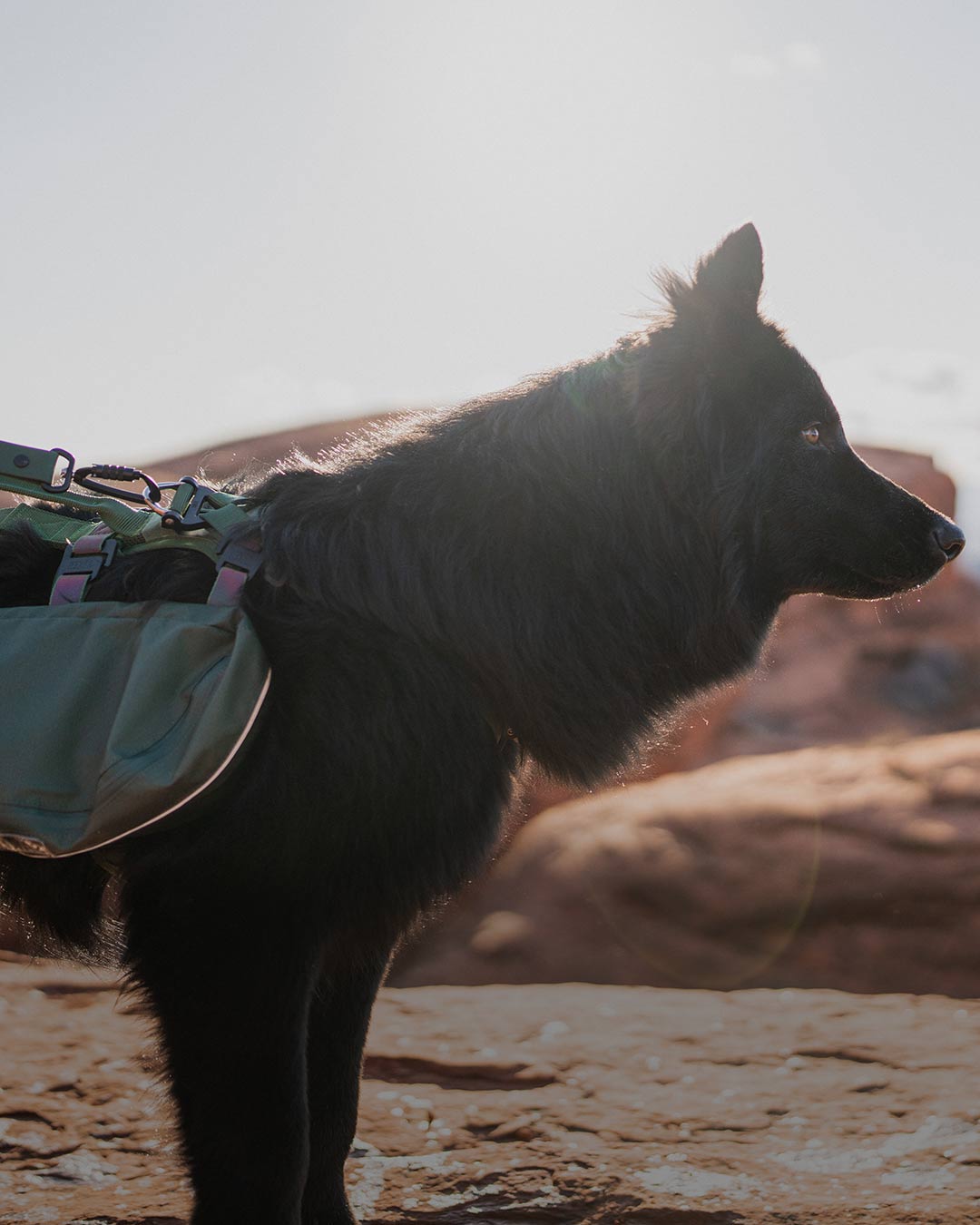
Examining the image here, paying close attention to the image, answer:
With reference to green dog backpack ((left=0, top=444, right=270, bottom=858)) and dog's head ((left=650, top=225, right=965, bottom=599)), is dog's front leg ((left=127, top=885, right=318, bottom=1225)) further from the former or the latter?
dog's head ((left=650, top=225, right=965, bottom=599))

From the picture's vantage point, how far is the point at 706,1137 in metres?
3.48

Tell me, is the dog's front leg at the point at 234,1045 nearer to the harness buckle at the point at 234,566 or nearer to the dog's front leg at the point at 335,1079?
the dog's front leg at the point at 335,1079

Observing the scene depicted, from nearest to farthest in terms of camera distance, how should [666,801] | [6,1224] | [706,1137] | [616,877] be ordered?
[6,1224]
[706,1137]
[616,877]
[666,801]

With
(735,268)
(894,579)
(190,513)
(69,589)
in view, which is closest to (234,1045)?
(69,589)

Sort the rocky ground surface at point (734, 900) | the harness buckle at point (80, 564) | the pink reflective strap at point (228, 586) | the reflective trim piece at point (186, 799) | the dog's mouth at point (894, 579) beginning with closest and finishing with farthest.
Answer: the reflective trim piece at point (186, 799) < the pink reflective strap at point (228, 586) < the harness buckle at point (80, 564) < the dog's mouth at point (894, 579) < the rocky ground surface at point (734, 900)

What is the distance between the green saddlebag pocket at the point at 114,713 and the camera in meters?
2.40

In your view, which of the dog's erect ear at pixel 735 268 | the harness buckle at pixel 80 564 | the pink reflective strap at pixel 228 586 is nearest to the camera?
the pink reflective strap at pixel 228 586

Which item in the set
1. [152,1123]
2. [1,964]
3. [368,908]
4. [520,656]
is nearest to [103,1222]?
[152,1123]

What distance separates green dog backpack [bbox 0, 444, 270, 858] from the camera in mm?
2408

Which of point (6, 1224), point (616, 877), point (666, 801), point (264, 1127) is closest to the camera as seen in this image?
point (264, 1127)

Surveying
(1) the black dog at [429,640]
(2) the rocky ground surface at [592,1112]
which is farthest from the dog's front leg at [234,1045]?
(2) the rocky ground surface at [592,1112]

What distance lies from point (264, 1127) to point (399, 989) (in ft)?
9.63

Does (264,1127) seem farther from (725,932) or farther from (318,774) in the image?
(725,932)

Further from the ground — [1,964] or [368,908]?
[368,908]
